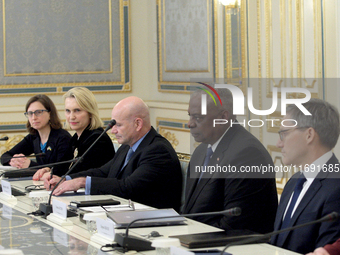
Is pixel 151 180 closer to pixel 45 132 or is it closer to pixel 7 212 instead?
pixel 7 212

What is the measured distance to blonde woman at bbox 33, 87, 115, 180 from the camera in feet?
12.2

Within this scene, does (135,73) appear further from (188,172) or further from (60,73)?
(188,172)

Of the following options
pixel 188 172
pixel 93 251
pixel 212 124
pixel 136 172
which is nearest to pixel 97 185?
pixel 136 172

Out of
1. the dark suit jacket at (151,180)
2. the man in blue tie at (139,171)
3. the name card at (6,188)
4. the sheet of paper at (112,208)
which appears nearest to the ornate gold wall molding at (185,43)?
the man in blue tie at (139,171)

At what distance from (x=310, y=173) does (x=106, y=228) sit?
792 millimetres

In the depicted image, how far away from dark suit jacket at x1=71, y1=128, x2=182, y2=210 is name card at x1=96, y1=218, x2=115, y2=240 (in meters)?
0.89

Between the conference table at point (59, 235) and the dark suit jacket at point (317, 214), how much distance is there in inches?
5.5

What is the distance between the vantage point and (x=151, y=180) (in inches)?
116

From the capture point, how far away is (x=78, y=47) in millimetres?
6641

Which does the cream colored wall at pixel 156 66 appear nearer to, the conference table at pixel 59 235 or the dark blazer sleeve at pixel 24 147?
the dark blazer sleeve at pixel 24 147

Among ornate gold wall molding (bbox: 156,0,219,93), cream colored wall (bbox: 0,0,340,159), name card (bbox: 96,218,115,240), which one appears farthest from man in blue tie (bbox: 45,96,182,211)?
ornate gold wall molding (bbox: 156,0,219,93)

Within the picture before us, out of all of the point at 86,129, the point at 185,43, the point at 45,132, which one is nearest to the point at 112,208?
the point at 86,129

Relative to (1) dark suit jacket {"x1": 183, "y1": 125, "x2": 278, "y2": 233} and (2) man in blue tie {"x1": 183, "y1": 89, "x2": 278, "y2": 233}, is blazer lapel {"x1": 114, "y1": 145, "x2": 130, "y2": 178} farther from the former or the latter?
(1) dark suit jacket {"x1": 183, "y1": 125, "x2": 278, "y2": 233}

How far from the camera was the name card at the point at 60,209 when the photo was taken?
2.32 metres
